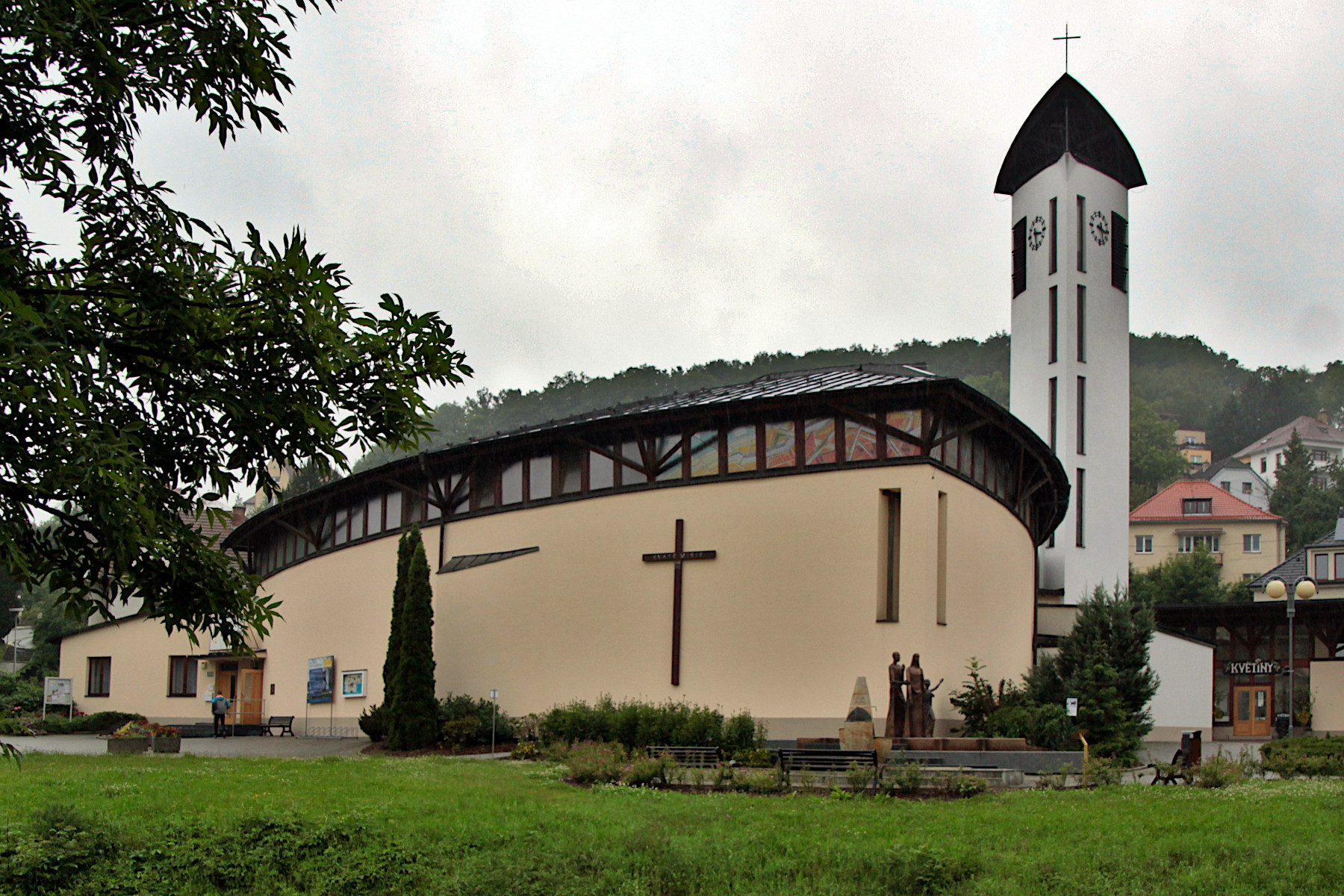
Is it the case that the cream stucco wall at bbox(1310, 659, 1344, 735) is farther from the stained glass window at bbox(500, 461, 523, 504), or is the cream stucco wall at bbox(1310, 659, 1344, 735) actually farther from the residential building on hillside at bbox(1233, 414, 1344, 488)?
the residential building on hillside at bbox(1233, 414, 1344, 488)

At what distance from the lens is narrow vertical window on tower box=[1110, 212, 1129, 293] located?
4422 cm

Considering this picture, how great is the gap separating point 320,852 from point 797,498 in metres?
14.9

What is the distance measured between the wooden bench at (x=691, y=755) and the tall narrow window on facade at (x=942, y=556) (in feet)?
21.4

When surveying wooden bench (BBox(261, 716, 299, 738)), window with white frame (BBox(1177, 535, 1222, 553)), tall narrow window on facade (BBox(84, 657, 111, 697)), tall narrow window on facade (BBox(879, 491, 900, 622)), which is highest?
window with white frame (BBox(1177, 535, 1222, 553))

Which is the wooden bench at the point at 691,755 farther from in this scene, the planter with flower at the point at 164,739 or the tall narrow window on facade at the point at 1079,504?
the tall narrow window on facade at the point at 1079,504

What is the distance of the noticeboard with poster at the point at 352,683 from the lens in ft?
109

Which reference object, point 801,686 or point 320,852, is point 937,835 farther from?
point 801,686

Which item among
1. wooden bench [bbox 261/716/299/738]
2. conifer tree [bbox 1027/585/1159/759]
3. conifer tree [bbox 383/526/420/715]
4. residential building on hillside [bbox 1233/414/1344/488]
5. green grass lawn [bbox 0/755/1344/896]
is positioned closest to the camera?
green grass lawn [bbox 0/755/1344/896]

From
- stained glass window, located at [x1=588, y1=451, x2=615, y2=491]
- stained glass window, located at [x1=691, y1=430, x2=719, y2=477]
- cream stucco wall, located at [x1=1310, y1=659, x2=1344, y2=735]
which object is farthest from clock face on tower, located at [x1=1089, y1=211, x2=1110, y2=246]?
stained glass window, located at [x1=588, y1=451, x2=615, y2=491]

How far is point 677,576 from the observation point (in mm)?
26078

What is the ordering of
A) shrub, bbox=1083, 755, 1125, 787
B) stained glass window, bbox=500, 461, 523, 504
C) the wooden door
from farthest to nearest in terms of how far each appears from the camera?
1. the wooden door
2. stained glass window, bbox=500, 461, 523, 504
3. shrub, bbox=1083, 755, 1125, 787

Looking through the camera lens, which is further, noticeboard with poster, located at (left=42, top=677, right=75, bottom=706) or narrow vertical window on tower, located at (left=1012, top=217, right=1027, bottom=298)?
narrow vertical window on tower, located at (left=1012, top=217, right=1027, bottom=298)

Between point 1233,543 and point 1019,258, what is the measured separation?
44546mm

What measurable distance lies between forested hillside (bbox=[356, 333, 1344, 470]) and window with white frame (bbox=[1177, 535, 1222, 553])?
24.6 meters
